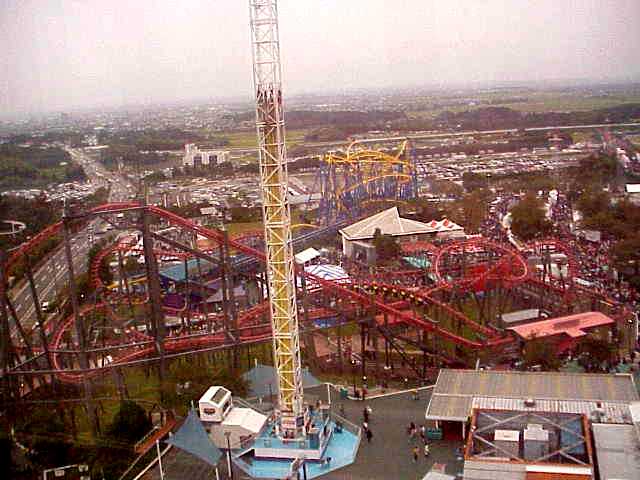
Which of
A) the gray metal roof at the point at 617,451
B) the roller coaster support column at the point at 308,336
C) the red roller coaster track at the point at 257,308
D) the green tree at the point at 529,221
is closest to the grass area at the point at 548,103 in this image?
the green tree at the point at 529,221

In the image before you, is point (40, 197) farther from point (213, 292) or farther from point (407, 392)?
point (407, 392)

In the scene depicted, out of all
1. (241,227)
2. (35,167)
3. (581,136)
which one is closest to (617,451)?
(241,227)

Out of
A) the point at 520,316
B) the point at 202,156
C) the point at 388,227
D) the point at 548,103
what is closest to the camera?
the point at 520,316

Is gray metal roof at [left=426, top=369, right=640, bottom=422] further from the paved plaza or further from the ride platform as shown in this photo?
the ride platform

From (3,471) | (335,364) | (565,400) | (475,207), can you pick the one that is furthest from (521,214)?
(3,471)

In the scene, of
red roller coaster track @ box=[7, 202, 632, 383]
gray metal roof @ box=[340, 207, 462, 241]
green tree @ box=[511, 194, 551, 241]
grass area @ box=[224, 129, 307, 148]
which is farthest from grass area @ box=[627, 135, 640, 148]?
grass area @ box=[224, 129, 307, 148]

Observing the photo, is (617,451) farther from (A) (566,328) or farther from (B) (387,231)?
(B) (387,231)
